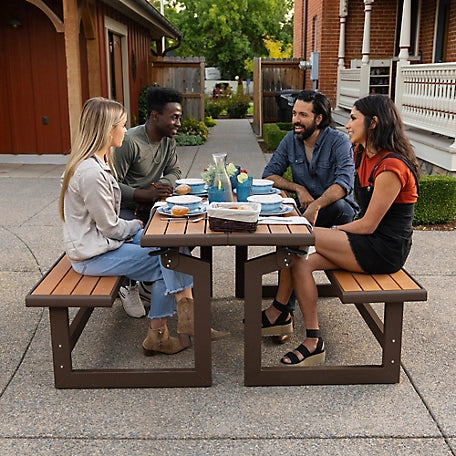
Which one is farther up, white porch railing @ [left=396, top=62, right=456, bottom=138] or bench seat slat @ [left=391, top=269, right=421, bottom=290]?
white porch railing @ [left=396, top=62, right=456, bottom=138]

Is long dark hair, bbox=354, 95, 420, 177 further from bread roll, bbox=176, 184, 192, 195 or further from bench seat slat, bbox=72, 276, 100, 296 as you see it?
bench seat slat, bbox=72, 276, 100, 296

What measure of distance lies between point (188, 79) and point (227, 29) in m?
25.1

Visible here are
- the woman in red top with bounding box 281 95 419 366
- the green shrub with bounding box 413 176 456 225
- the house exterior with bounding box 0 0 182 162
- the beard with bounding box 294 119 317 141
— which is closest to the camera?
the woman in red top with bounding box 281 95 419 366

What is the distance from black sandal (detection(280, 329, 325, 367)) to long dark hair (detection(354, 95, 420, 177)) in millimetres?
1048

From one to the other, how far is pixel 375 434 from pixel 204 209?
144cm

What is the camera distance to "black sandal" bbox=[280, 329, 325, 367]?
3.39 meters

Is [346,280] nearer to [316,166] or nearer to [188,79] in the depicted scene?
[316,166]

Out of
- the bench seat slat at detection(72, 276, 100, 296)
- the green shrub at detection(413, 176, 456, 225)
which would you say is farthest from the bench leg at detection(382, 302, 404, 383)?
the green shrub at detection(413, 176, 456, 225)

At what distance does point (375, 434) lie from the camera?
2.78 metres

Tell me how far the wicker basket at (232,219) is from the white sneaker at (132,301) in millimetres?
1223

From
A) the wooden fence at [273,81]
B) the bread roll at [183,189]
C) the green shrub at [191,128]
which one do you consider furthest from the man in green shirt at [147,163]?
the wooden fence at [273,81]

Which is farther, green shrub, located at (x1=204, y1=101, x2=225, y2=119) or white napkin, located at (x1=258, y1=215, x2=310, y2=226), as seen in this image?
green shrub, located at (x1=204, y1=101, x2=225, y2=119)

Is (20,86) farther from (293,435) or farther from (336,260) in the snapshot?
(293,435)

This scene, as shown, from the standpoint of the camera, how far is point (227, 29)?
128 feet
